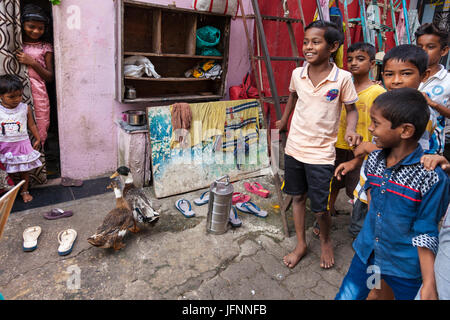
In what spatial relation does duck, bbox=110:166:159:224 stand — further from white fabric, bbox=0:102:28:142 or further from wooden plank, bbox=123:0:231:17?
wooden plank, bbox=123:0:231:17

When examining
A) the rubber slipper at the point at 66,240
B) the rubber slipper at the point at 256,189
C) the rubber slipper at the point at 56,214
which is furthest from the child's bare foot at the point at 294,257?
the rubber slipper at the point at 56,214

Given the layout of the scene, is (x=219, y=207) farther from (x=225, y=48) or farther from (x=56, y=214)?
(x=225, y=48)

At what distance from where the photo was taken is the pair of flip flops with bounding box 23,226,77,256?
254cm

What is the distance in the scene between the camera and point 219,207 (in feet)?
9.46

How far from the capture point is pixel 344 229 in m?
3.21

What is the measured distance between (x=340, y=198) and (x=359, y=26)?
8.70 ft

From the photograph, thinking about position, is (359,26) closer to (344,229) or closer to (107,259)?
(344,229)

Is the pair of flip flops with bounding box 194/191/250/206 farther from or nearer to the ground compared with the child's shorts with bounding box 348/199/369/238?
nearer to the ground

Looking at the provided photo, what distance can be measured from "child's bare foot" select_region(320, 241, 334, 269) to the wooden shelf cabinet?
2569 millimetres

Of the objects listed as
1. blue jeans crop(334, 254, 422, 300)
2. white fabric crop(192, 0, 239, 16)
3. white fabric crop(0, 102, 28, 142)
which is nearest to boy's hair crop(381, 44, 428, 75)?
blue jeans crop(334, 254, 422, 300)

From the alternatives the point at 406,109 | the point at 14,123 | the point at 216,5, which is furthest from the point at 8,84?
the point at 406,109

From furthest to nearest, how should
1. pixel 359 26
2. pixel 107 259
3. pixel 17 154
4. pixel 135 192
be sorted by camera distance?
1. pixel 359 26
2. pixel 17 154
3. pixel 135 192
4. pixel 107 259

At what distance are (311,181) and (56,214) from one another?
8.43 feet

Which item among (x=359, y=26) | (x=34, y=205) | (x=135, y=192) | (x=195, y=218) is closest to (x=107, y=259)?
(x=135, y=192)
